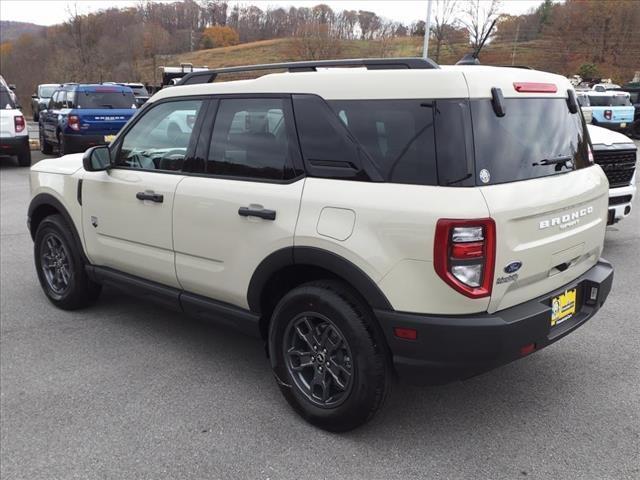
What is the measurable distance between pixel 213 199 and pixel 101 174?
1.30m

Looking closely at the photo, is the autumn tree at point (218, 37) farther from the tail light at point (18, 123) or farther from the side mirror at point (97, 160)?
the side mirror at point (97, 160)

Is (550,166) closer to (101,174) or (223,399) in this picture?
(223,399)

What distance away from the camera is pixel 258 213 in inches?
120

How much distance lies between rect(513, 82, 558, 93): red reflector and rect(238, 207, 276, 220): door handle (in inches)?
53.5

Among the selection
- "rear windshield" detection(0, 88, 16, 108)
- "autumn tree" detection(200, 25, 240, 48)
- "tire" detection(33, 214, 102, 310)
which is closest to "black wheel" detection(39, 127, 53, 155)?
"rear windshield" detection(0, 88, 16, 108)

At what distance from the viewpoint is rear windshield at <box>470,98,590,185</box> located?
2.54 meters

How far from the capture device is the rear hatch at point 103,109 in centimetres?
1366

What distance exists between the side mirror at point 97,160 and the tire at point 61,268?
0.77 metres

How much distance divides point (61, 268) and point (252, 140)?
8.06ft

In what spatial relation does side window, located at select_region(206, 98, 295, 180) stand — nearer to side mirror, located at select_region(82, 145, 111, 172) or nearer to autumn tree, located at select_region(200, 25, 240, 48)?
side mirror, located at select_region(82, 145, 111, 172)

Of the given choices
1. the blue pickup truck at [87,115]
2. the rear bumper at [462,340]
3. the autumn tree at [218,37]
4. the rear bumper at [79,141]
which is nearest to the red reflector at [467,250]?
the rear bumper at [462,340]

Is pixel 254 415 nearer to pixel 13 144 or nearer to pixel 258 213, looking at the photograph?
pixel 258 213

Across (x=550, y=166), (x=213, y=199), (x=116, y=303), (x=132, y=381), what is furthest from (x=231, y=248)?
(x=116, y=303)

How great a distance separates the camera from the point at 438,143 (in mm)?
2521
